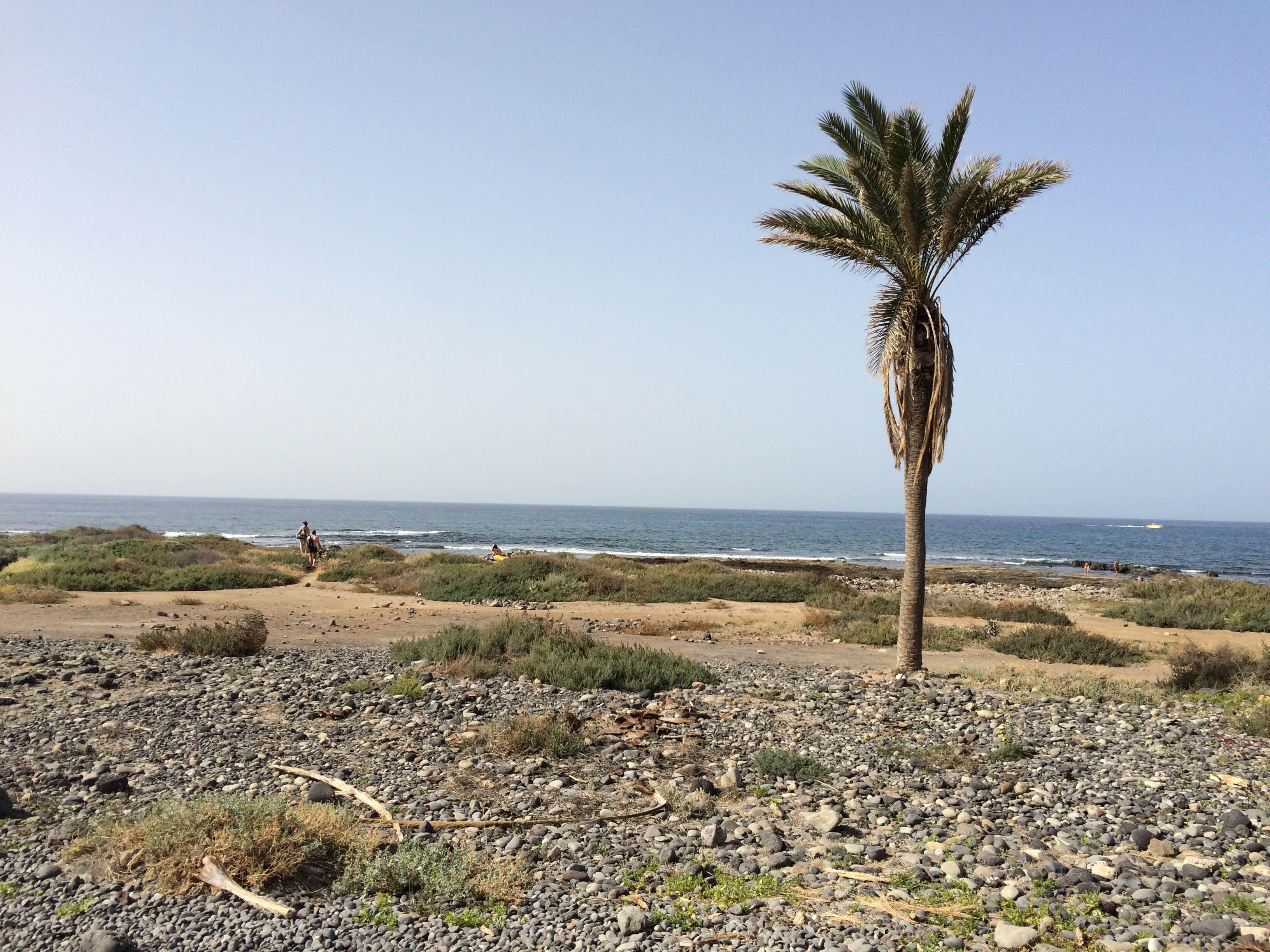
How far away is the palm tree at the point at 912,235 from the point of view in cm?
1262

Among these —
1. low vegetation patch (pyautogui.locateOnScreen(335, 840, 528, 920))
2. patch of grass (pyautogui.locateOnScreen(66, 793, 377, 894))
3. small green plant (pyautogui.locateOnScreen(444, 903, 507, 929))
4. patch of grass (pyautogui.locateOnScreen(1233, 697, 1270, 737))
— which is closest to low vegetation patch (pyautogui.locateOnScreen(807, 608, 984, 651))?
patch of grass (pyautogui.locateOnScreen(1233, 697, 1270, 737))

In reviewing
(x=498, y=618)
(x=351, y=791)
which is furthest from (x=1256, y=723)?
(x=498, y=618)

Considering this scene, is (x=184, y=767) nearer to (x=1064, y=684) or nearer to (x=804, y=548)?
(x=1064, y=684)

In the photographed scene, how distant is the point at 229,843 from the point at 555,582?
23.0 metres

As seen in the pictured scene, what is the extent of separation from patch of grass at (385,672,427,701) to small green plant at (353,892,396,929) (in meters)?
5.76

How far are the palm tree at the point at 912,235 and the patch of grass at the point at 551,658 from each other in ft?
13.5

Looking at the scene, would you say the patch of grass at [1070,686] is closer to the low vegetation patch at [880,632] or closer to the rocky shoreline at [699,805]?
the rocky shoreline at [699,805]

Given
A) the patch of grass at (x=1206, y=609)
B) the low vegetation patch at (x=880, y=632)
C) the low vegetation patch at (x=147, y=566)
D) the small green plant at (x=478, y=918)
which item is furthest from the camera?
the low vegetation patch at (x=147, y=566)

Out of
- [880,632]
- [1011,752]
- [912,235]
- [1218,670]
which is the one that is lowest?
[880,632]

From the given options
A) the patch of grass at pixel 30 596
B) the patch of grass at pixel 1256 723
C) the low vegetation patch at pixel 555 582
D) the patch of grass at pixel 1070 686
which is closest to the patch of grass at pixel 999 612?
the low vegetation patch at pixel 555 582

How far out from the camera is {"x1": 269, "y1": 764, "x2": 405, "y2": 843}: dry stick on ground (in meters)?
6.72

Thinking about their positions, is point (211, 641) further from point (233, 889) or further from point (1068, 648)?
point (1068, 648)

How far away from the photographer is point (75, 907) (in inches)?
208

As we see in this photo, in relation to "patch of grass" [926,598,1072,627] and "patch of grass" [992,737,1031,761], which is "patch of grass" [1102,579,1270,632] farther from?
"patch of grass" [992,737,1031,761]
